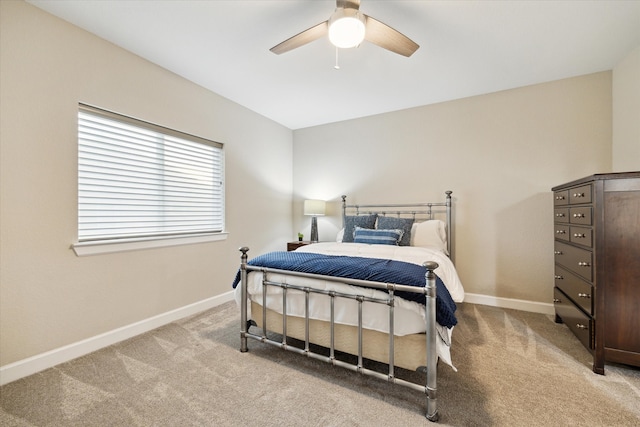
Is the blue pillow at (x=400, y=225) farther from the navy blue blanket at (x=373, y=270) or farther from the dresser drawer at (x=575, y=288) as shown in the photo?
the dresser drawer at (x=575, y=288)

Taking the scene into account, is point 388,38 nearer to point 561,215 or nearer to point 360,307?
point 360,307

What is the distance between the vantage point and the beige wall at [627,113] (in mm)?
2357

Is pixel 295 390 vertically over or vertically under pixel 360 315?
under

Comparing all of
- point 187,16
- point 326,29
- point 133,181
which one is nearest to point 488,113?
point 326,29

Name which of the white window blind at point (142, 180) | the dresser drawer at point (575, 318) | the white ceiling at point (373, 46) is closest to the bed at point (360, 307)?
the dresser drawer at point (575, 318)

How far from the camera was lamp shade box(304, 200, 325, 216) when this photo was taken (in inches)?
160

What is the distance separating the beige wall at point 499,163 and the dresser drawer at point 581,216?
770 millimetres

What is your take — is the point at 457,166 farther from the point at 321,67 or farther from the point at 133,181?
the point at 133,181

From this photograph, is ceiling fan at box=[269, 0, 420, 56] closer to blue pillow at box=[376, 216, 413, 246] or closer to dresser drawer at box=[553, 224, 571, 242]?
blue pillow at box=[376, 216, 413, 246]

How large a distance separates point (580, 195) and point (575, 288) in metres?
0.76

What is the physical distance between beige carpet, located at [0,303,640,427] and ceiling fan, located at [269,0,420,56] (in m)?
2.21

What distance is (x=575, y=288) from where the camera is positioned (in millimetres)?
2207

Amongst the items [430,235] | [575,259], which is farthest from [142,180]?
[575,259]

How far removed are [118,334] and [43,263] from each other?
2.70 ft
